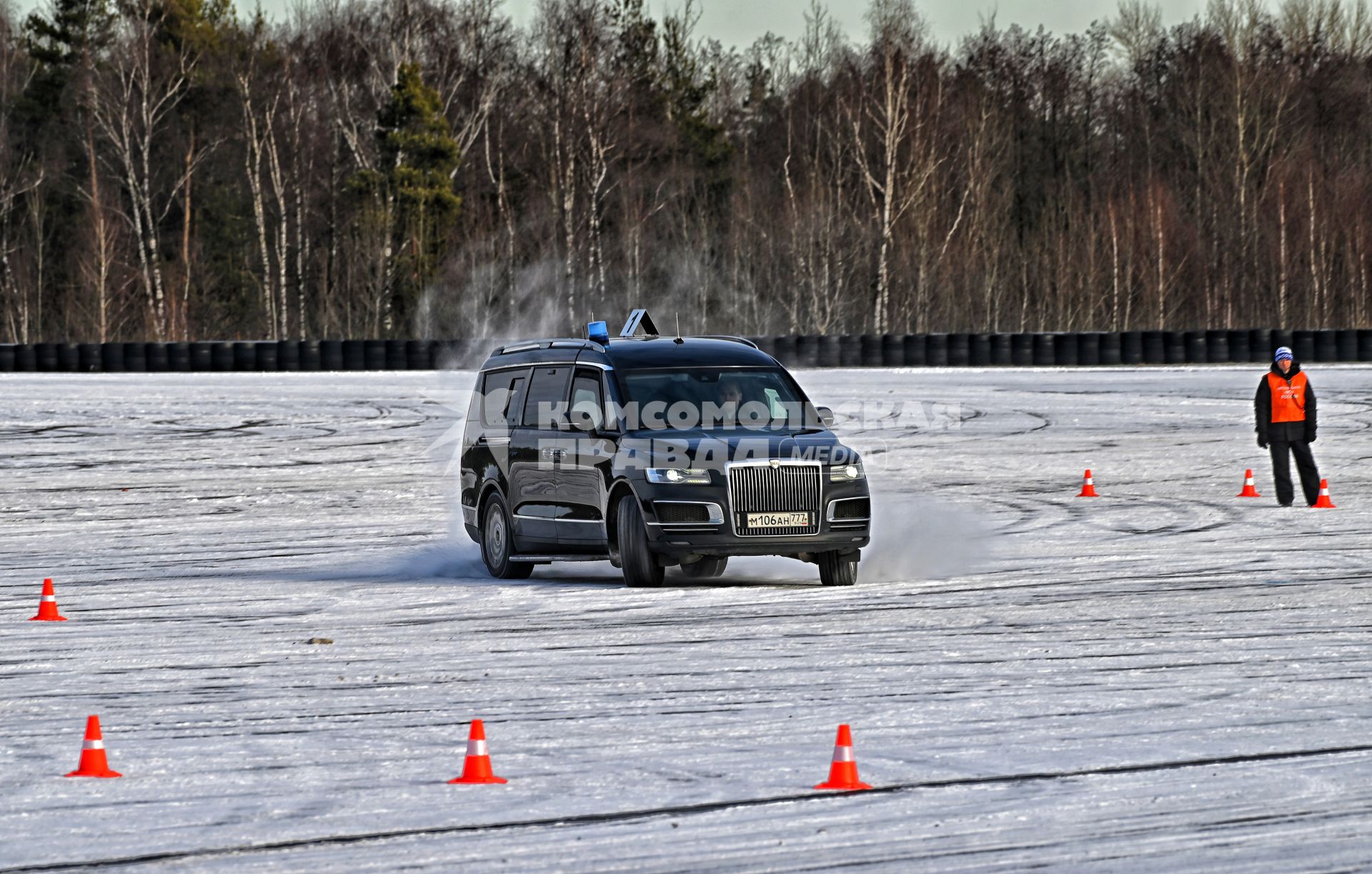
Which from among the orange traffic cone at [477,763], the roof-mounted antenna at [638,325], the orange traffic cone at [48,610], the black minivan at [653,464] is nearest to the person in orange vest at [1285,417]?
the roof-mounted antenna at [638,325]

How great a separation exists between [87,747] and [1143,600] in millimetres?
7562

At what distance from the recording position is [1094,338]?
4850 centimetres

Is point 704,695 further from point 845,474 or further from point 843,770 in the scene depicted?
point 845,474

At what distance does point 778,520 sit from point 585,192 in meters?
58.6

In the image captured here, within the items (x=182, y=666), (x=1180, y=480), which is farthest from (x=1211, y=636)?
(x=1180, y=480)

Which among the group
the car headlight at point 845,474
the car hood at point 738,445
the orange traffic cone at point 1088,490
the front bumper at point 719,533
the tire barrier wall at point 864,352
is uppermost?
the tire barrier wall at point 864,352

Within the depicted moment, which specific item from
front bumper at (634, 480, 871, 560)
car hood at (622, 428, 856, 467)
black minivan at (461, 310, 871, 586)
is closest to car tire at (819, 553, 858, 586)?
black minivan at (461, 310, 871, 586)

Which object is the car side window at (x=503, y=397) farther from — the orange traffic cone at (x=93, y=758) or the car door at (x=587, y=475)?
the orange traffic cone at (x=93, y=758)

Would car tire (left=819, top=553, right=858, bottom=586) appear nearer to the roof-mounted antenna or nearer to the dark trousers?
the roof-mounted antenna

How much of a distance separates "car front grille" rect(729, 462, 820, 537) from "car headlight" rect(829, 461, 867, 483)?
123mm

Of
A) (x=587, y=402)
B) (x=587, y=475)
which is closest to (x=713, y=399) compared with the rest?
(x=587, y=402)

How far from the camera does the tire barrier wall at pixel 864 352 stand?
47.8 metres

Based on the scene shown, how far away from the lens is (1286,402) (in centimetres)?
2089

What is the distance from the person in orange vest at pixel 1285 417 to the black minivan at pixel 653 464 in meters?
7.65
